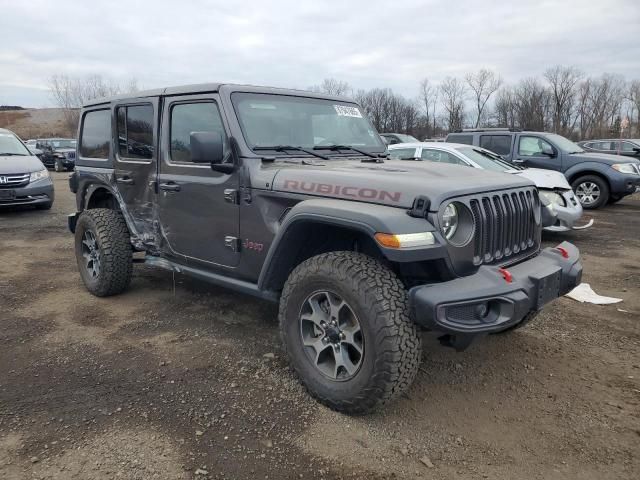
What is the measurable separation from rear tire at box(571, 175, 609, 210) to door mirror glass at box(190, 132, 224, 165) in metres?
10.0

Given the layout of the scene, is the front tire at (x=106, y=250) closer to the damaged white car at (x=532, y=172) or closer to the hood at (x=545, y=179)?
the damaged white car at (x=532, y=172)

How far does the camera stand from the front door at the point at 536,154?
11023 millimetres

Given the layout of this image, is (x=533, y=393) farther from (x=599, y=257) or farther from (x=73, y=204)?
(x=73, y=204)

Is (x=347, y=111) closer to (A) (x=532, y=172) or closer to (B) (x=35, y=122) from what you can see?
(A) (x=532, y=172)

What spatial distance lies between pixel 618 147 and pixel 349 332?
17.9 m

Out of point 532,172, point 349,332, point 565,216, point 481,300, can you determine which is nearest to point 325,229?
point 349,332

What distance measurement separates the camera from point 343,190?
3006 millimetres

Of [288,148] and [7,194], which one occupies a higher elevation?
[288,148]

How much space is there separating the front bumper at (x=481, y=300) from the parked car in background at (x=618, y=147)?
16.0 metres

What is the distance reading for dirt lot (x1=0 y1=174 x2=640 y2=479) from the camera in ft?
8.39

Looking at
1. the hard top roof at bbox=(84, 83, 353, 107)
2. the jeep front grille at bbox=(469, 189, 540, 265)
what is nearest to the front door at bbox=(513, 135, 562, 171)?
the hard top roof at bbox=(84, 83, 353, 107)

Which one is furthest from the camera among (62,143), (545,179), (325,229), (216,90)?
(62,143)

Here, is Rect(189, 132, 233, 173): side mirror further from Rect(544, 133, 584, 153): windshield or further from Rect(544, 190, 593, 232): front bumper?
Rect(544, 133, 584, 153): windshield

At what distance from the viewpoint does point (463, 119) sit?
65.2 m
